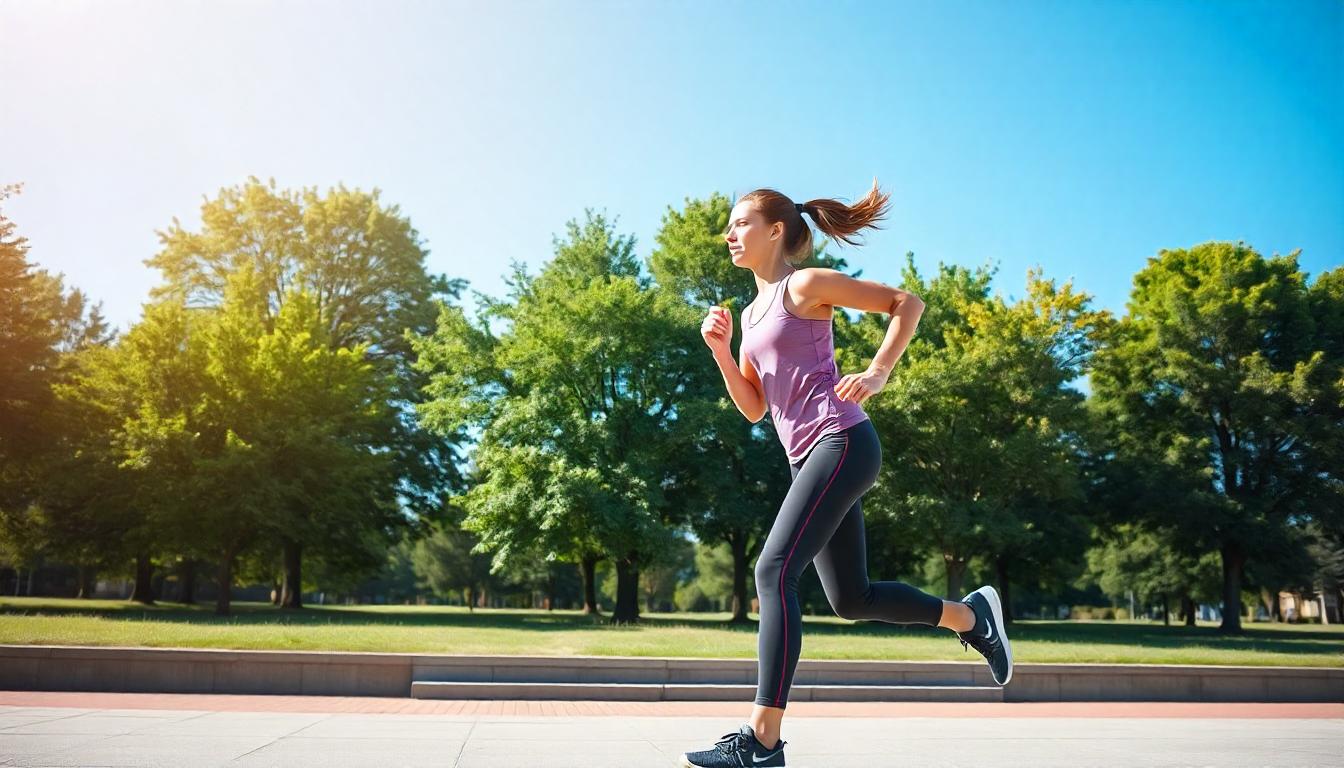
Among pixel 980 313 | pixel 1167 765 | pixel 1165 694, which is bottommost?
pixel 1165 694

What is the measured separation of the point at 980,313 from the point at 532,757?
85.2 feet

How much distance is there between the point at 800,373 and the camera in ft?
11.9

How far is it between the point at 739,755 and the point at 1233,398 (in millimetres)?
34957

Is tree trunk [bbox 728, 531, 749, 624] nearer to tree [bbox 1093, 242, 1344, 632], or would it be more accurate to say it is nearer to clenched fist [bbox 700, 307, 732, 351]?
tree [bbox 1093, 242, 1344, 632]

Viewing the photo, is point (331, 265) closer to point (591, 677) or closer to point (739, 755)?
point (591, 677)

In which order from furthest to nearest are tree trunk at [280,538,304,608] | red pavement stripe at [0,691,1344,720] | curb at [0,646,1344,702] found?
tree trunk at [280,538,304,608]
curb at [0,646,1344,702]
red pavement stripe at [0,691,1344,720]

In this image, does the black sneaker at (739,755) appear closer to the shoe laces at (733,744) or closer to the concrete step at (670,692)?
the shoe laces at (733,744)

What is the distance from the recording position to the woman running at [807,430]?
3.37 m

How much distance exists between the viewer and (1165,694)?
35.7 feet

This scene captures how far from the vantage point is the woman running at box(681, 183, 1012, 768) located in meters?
3.37

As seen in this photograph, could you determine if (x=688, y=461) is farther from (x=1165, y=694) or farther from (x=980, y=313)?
(x=1165, y=694)

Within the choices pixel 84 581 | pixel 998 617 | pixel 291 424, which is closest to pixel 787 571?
pixel 998 617

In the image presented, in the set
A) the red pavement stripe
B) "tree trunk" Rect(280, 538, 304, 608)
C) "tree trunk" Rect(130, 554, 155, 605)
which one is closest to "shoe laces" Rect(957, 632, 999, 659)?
the red pavement stripe

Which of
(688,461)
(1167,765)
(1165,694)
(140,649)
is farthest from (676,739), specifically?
(688,461)
